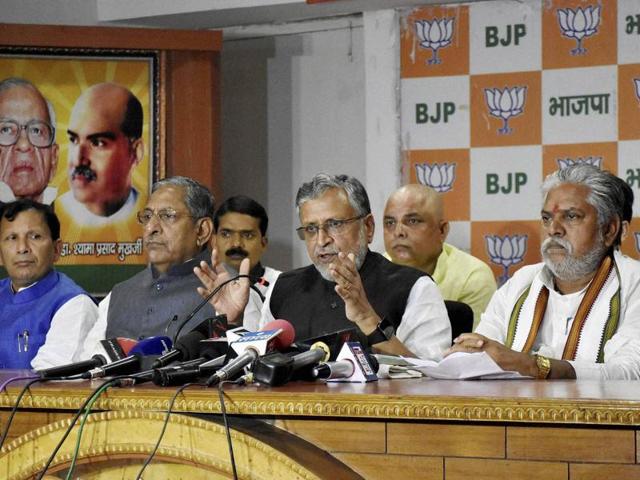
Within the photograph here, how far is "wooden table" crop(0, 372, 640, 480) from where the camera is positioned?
1792mm

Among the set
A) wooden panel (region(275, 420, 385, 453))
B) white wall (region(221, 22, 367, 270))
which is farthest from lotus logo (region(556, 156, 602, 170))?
wooden panel (region(275, 420, 385, 453))

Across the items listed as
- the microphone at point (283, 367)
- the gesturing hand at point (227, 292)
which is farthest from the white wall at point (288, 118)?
the microphone at point (283, 367)

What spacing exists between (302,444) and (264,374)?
16cm

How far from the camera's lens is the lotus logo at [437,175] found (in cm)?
514

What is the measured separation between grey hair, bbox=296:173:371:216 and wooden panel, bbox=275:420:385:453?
5.04 feet

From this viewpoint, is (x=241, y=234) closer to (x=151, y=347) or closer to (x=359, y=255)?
(x=359, y=255)

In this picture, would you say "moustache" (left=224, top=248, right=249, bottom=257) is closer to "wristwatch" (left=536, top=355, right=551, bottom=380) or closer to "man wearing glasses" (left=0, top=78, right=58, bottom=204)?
"man wearing glasses" (left=0, top=78, right=58, bottom=204)

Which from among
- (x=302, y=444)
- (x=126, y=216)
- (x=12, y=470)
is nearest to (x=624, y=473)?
(x=302, y=444)

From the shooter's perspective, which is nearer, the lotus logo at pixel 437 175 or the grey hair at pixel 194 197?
the grey hair at pixel 194 197

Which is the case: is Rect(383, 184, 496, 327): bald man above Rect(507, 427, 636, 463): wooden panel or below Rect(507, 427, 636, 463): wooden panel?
above

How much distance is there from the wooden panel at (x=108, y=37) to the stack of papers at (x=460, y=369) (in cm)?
319

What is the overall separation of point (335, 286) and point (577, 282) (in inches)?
29.9

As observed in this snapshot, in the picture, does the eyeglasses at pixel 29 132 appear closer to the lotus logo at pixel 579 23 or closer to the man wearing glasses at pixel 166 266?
the man wearing glasses at pixel 166 266

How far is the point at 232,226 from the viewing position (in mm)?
5016
